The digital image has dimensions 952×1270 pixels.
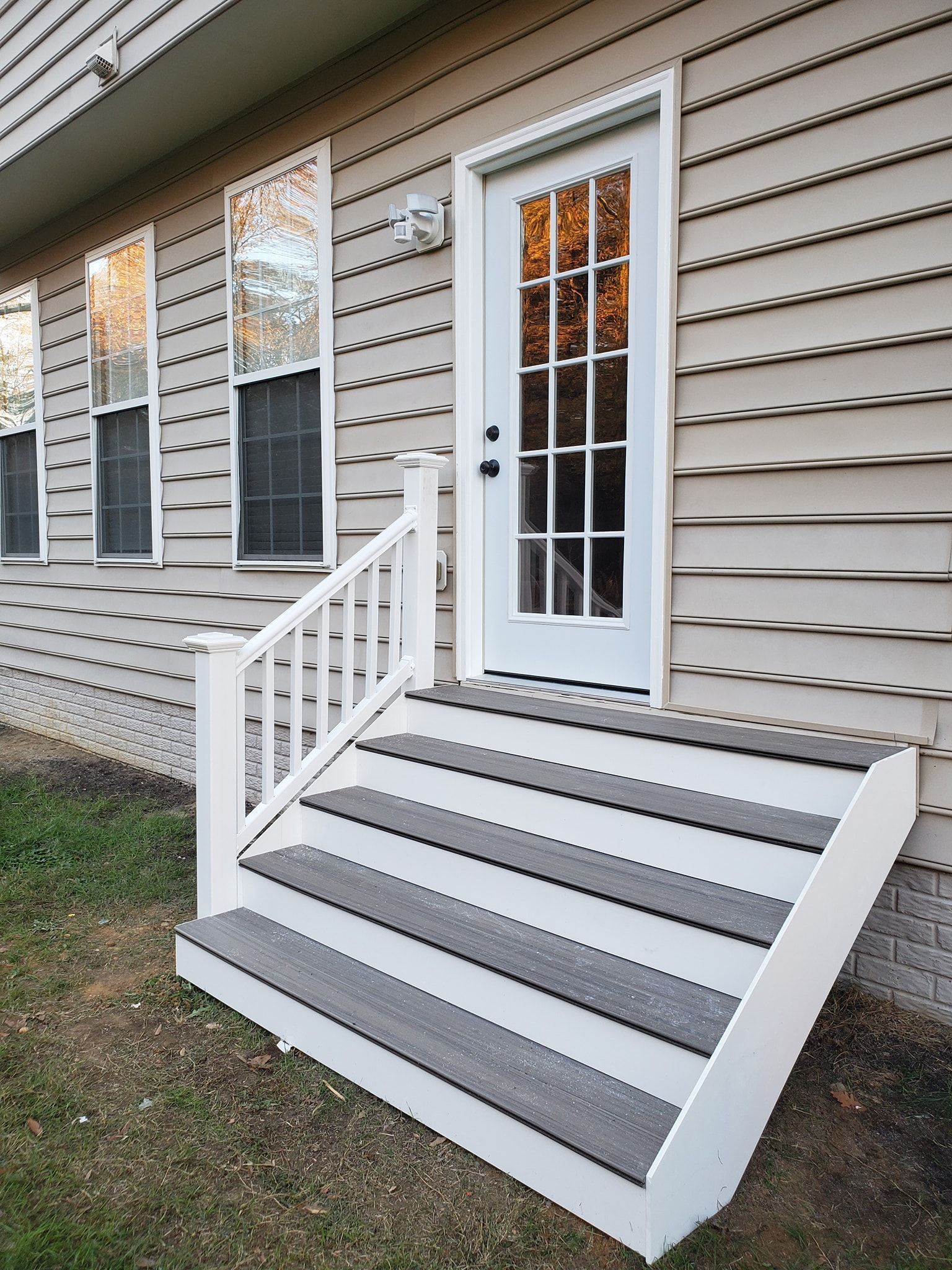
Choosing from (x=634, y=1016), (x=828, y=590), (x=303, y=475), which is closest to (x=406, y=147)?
(x=303, y=475)

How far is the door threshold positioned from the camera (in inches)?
117

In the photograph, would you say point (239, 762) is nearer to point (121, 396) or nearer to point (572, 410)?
point (572, 410)

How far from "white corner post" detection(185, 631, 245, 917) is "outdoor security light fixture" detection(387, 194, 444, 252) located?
181 cm

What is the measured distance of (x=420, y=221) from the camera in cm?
345

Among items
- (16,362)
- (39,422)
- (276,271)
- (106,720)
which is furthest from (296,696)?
(16,362)

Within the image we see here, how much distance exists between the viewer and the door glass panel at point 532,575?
3334 mm

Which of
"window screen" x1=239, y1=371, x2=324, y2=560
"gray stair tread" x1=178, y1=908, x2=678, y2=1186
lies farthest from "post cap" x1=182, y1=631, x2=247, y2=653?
"window screen" x1=239, y1=371, x2=324, y2=560

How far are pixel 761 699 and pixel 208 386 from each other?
3.44 metres

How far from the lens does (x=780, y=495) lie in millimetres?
2590

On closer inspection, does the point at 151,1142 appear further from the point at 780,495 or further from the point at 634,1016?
the point at 780,495

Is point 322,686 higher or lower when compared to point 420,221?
lower

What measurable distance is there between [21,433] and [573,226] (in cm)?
505

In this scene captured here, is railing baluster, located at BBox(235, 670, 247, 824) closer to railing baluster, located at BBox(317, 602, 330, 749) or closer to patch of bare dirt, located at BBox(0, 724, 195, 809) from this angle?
railing baluster, located at BBox(317, 602, 330, 749)

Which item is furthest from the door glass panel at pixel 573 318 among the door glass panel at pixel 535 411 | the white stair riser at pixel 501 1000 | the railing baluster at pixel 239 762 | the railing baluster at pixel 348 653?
the white stair riser at pixel 501 1000
